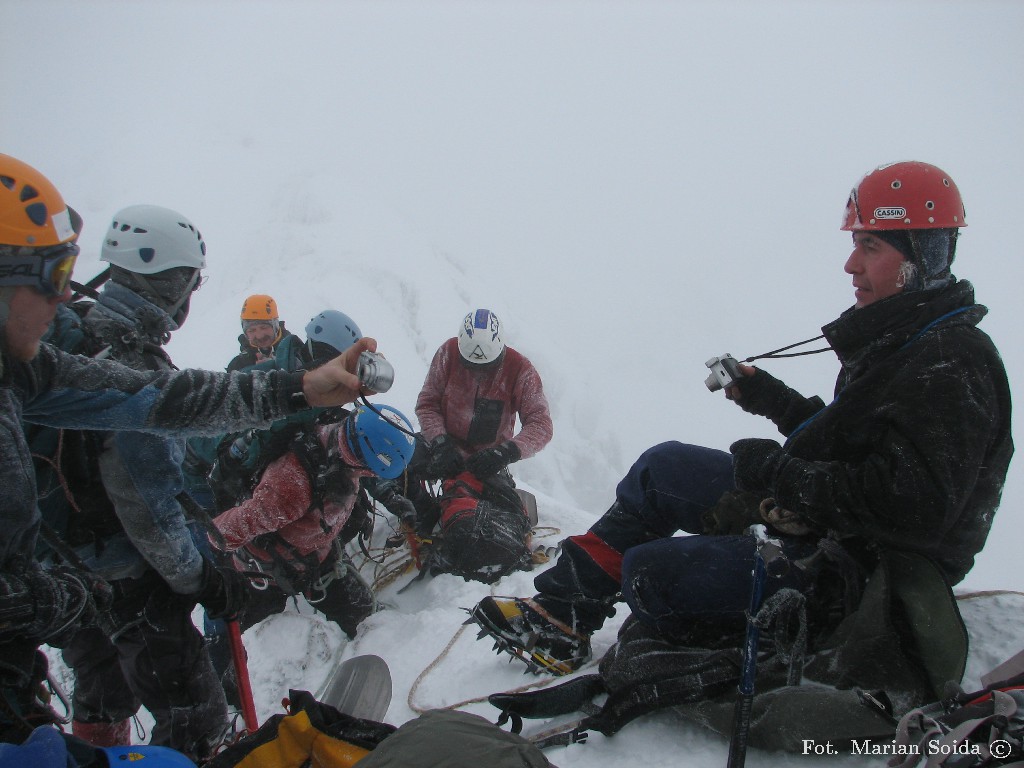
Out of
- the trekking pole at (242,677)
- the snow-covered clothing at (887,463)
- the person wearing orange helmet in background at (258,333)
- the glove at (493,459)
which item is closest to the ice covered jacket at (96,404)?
the trekking pole at (242,677)

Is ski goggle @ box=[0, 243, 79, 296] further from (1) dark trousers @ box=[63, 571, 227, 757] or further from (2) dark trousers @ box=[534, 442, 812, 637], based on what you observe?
(2) dark trousers @ box=[534, 442, 812, 637]

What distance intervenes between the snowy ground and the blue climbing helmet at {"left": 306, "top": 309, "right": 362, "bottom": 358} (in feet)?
5.99

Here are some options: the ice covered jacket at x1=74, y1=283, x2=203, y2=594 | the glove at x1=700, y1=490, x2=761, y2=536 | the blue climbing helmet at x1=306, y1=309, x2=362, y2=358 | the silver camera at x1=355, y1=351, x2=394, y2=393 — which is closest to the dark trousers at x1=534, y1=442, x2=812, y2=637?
the glove at x1=700, y1=490, x2=761, y2=536

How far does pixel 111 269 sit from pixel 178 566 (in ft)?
4.58

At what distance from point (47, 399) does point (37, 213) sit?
0.54m

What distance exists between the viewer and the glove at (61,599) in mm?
1725

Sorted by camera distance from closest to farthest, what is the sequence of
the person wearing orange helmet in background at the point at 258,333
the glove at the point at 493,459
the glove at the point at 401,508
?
the glove at the point at 401,508 < the glove at the point at 493,459 < the person wearing orange helmet in background at the point at 258,333

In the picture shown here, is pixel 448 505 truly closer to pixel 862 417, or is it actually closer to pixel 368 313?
pixel 862 417

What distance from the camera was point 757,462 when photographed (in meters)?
2.08

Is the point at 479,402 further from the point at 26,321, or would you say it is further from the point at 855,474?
the point at 26,321

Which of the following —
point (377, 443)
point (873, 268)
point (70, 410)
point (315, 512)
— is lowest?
point (315, 512)

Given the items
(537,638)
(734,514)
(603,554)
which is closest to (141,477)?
(537,638)

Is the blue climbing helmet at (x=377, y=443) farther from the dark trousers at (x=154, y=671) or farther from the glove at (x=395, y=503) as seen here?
the dark trousers at (x=154, y=671)

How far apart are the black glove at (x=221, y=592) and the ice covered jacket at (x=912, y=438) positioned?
233 cm
